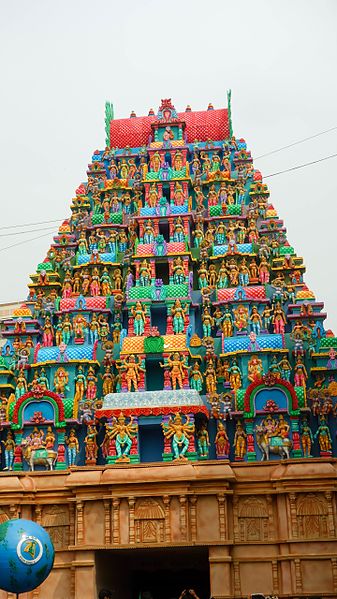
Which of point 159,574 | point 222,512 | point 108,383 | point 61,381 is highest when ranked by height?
point 61,381

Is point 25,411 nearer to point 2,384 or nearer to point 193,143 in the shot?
point 2,384

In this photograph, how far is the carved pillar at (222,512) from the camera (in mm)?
28125

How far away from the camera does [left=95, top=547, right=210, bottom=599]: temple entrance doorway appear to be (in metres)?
31.1

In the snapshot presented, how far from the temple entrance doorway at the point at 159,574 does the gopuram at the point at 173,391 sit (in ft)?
0.24

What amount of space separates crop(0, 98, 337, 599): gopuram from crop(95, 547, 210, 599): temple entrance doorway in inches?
2.9

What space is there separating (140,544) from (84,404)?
754 cm

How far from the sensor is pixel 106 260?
3941 centimetres

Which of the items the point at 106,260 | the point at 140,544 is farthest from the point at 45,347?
the point at 140,544

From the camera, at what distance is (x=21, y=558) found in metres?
17.5

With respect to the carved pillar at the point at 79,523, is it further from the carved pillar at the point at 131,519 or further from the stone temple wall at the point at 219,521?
the carved pillar at the point at 131,519

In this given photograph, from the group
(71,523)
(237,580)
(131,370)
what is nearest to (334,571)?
(237,580)

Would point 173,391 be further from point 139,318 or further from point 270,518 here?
point 270,518

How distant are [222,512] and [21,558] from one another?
12048mm

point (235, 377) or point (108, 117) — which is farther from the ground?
point (108, 117)
